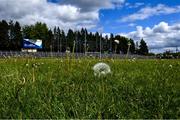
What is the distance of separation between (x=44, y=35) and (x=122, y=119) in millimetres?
197794

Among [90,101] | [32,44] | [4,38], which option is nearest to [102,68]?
[90,101]

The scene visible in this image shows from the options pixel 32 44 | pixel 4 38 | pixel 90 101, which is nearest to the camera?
pixel 90 101

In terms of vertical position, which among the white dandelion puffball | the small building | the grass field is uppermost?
the small building

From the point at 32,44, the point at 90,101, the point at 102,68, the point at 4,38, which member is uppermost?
the point at 4,38

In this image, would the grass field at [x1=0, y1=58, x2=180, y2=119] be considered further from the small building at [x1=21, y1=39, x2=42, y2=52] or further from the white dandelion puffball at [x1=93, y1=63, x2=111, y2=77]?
the small building at [x1=21, y1=39, x2=42, y2=52]

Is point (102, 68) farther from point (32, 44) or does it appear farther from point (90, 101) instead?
point (32, 44)

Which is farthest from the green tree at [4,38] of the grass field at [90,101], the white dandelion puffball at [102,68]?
the white dandelion puffball at [102,68]

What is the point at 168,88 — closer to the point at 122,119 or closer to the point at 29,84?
the point at 122,119

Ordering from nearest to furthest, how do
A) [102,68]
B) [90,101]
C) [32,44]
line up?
1. [90,101]
2. [102,68]
3. [32,44]

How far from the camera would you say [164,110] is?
169 inches

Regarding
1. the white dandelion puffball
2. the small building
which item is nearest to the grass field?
the white dandelion puffball

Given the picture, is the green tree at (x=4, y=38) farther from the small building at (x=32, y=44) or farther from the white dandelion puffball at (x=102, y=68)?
the white dandelion puffball at (x=102, y=68)

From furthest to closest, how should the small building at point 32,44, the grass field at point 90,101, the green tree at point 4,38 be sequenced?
the small building at point 32,44 < the green tree at point 4,38 < the grass field at point 90,101

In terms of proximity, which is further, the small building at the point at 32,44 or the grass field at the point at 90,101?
the small building at the point at 32,44
